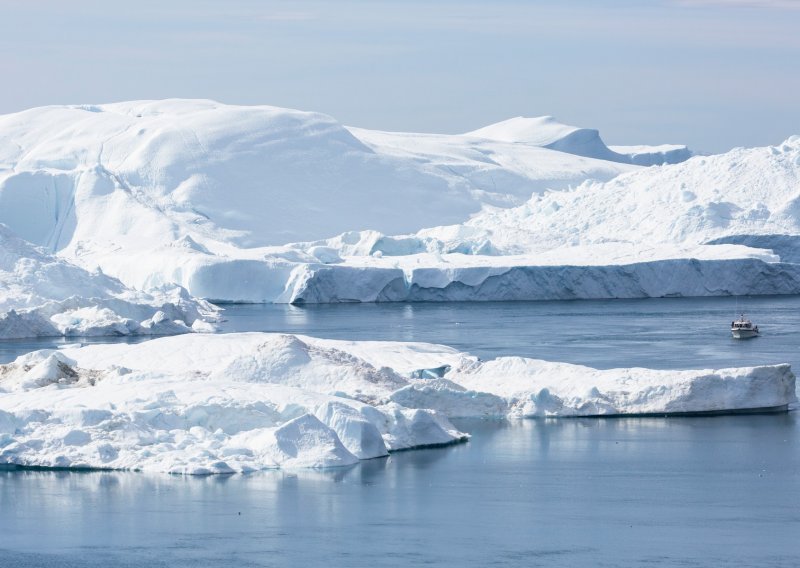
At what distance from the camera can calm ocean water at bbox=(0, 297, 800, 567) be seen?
10648mm

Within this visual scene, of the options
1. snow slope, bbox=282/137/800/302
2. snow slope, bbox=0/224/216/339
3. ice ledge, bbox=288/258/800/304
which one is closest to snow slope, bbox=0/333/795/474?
snow slope, bbox=0/224/216/339

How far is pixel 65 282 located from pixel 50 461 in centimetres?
Answer: 1849

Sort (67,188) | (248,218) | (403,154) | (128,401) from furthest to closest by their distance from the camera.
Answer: (403,154), (248,218), (67,188), (128,401)

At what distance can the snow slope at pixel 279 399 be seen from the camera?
1346 centimetres

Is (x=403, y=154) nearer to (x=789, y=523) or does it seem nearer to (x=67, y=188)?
(x=67, y=188)

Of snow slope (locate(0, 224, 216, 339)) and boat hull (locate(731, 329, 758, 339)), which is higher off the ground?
snow slope (locate(0, 224, 216, 339))

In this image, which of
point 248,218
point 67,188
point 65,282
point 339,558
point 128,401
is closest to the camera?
point 339,558

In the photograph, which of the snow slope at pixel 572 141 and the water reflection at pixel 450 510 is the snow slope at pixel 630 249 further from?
the snow slope at pixel 572 141

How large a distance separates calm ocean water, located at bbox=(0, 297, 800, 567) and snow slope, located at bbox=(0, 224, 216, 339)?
47.9 ft

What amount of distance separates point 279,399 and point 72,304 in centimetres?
1660

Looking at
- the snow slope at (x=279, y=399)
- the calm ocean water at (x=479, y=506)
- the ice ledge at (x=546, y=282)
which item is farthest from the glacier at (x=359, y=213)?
the calm ocean water at (x=479, y=506)

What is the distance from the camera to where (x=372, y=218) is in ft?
179

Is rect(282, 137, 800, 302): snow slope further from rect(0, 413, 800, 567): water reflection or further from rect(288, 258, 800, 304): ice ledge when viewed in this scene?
rect(0, 413, 800, 567): water reflection

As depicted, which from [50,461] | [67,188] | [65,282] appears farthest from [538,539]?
[67,188]
